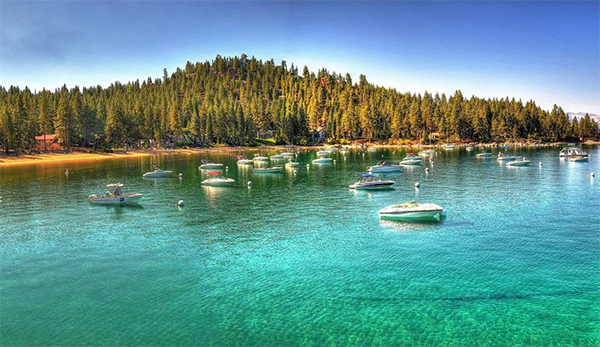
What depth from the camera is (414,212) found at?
4778 centimetres

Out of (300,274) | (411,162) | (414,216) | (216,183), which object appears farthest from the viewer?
(411,162)

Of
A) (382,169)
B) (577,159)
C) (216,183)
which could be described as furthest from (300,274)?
(577,159)

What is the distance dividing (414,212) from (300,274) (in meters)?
21.6

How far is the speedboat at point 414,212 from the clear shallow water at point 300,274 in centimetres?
172

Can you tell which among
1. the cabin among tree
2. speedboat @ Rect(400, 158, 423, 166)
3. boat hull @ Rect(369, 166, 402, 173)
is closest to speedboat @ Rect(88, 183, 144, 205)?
A: boat hull @ Rect(369, 166, 402, 173)

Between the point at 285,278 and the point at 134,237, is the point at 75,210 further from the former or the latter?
the point at 285,278

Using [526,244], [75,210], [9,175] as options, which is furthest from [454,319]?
[9,175]

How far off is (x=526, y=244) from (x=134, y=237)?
38.8 m

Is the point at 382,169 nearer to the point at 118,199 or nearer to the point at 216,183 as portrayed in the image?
the point at 216,183

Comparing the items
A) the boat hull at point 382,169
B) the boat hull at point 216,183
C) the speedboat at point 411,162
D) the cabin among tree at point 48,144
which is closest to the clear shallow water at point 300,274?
the boat hull at point 216,183

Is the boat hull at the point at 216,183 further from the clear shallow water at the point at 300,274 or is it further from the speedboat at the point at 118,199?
the speedboat at the point at 118,199

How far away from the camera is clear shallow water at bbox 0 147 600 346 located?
74.4 ft

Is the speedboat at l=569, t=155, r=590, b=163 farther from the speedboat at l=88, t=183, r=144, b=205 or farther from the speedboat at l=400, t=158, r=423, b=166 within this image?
the speedboat at l=88, t=183, r=144, b=205

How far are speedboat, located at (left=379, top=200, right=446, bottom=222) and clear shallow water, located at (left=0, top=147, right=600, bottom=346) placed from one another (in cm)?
172
